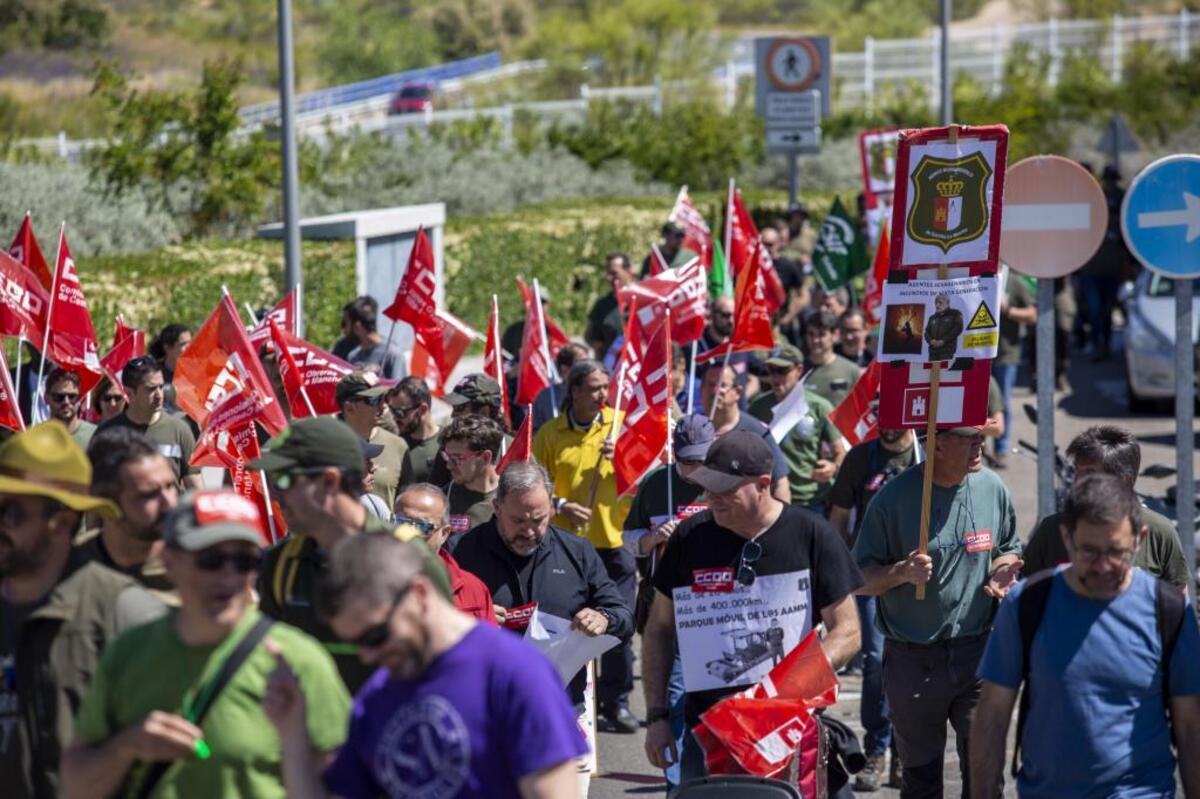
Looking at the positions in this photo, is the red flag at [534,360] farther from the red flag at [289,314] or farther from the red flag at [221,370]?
the red flag at [221,370]

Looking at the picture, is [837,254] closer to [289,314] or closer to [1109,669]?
[289,314]

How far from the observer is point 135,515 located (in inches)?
204

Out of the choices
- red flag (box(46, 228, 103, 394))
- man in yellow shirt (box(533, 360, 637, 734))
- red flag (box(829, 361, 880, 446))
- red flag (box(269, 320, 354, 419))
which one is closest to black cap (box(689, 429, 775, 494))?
man in yellow shirt (box(533, 360, 637, 734))

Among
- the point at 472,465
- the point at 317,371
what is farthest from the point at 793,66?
the point at 472,465

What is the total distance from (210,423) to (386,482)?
881 mm

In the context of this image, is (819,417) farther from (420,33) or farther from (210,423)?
(420,33)

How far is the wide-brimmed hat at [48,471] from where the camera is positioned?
16.3 ft

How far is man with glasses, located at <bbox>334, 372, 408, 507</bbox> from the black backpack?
14.4ft

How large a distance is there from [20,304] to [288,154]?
18.1 ft

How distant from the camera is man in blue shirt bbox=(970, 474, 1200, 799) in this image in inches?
204

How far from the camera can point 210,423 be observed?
29.4ft

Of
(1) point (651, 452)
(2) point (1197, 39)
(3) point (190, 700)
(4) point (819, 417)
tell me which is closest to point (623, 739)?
(1) point (651, 452)

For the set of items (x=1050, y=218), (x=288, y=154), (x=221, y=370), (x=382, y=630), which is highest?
(x=288, y=154)

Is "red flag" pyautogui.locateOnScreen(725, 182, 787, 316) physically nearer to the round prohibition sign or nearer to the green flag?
the green flag
